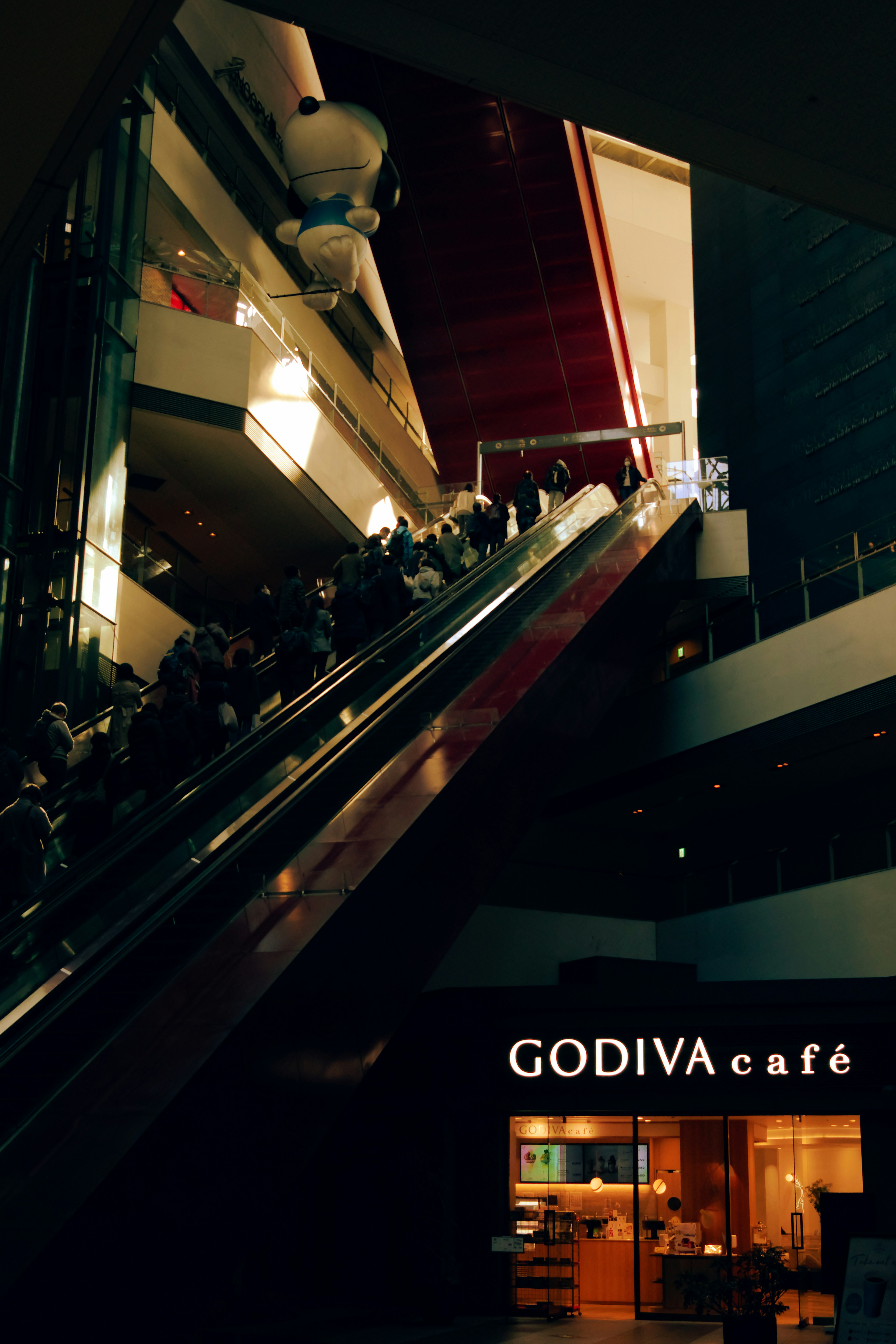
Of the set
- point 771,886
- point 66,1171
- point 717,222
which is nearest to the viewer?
point 66,1171

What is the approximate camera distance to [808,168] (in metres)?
4.82

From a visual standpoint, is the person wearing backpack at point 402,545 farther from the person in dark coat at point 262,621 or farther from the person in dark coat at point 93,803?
the person in dark coat at point 93,803

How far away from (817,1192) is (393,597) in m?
8.14

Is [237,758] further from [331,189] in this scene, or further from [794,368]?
[331,189]

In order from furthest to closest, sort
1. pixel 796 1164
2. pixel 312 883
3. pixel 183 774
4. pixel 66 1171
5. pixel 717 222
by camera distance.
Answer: pixel 717 222, pixel 796 1164, pixel 183 774, pixel 312 883, pixel 66 1171

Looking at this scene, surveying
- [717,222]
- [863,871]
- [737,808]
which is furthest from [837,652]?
[717,222]

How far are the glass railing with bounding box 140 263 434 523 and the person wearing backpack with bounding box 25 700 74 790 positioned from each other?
32.5 ft

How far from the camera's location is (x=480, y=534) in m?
18.7

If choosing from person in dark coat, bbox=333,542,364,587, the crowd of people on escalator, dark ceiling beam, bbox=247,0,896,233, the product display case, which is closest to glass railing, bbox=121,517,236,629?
the crowd of people on escalator

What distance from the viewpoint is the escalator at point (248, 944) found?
443 centimetres

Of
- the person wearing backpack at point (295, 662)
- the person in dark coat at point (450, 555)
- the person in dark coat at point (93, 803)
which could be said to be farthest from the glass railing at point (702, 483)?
the person in dark coat at point (93, 803)

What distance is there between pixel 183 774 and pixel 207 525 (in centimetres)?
1332

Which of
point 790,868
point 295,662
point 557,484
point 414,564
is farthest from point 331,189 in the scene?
point 790,868

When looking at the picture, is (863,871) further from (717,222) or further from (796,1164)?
(717,222)
